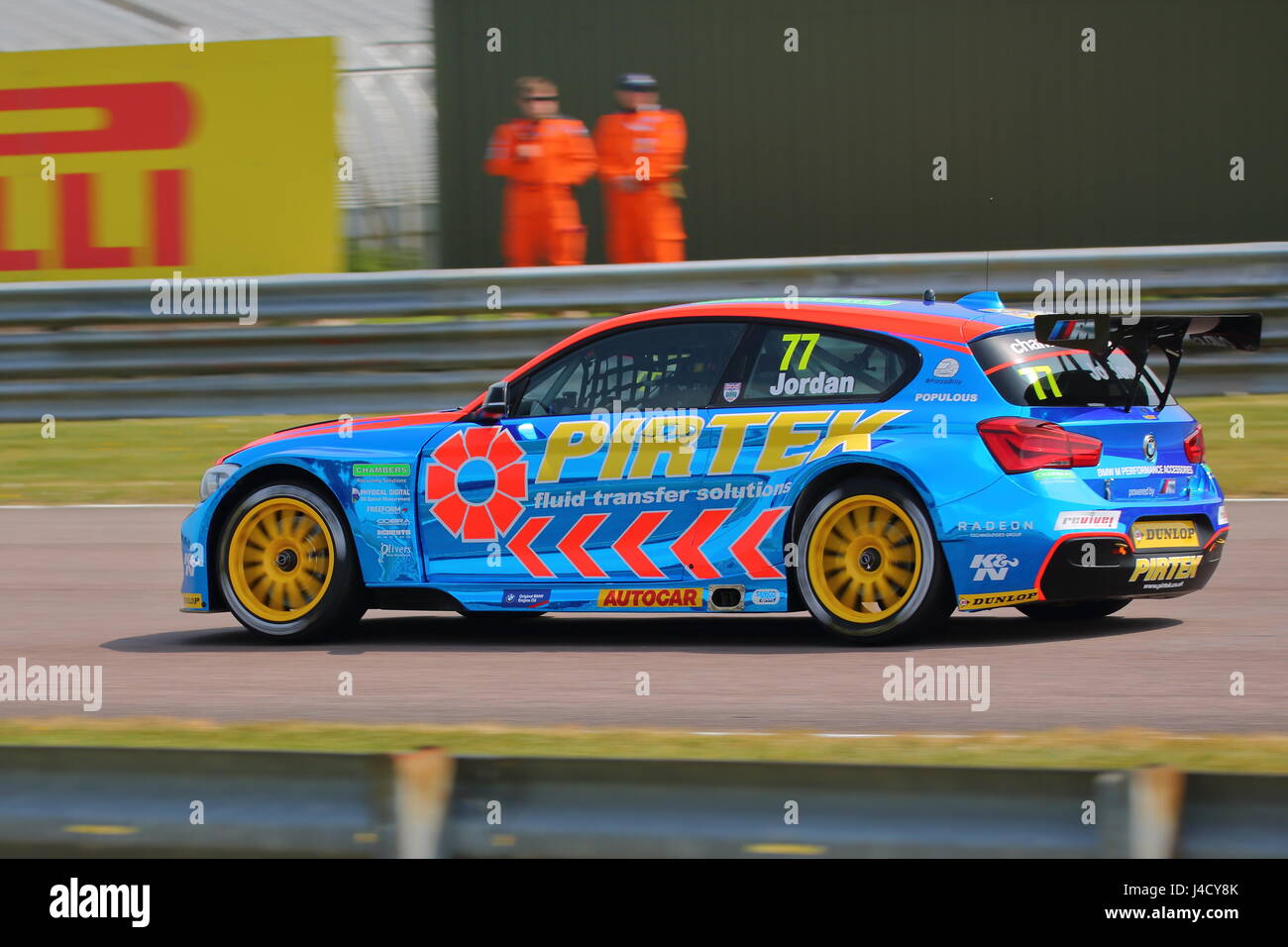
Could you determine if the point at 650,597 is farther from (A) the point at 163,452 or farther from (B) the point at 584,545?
(A) the point at 163,452

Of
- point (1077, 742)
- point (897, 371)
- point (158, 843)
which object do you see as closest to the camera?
point (158, 843)

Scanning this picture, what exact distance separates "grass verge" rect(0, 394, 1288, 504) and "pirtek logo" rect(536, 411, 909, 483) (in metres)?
5.24

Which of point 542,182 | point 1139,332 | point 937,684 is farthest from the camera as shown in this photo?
point 542,182

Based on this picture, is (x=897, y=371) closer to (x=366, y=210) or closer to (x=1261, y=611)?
(x=1261, y=611)

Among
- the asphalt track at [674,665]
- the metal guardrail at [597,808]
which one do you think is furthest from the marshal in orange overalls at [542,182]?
the metal guardrail at [597,808]

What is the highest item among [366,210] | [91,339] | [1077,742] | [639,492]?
[366,210]

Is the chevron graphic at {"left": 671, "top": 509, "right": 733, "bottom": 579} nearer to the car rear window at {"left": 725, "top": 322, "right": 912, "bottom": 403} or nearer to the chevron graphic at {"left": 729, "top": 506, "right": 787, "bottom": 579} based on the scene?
the chevron graphic at {"left": 729, "top": 506, "right": 787, "bottom": 579}

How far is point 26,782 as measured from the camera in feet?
14.9

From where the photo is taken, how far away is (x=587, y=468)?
8.20 metres

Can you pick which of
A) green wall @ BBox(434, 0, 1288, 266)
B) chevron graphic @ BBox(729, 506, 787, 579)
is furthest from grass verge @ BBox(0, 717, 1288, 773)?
green wall @ BBox(434, 0, 1288, 266)
